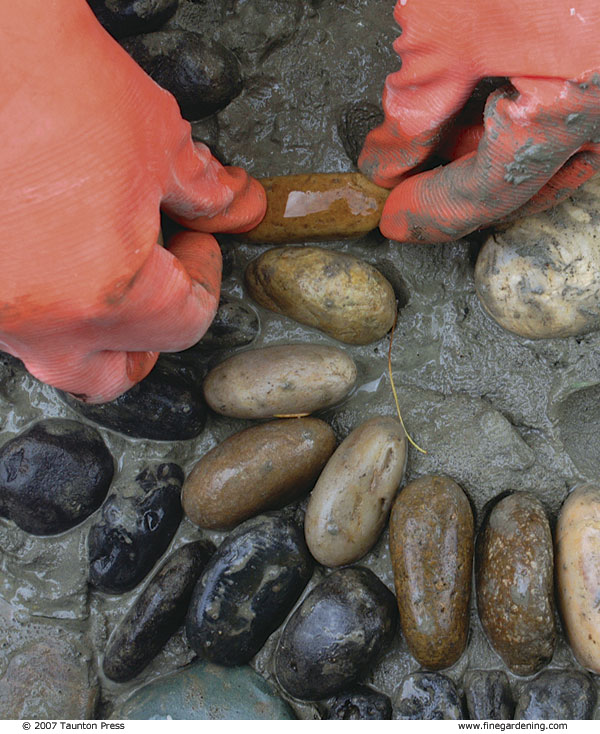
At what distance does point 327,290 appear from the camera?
8.54 ft

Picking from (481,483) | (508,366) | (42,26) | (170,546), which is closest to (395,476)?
(481,483)

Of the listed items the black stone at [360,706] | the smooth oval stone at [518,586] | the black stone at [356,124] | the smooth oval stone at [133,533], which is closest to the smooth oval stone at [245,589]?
the smooth oval stone at [133,533]

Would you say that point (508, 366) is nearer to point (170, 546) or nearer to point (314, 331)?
point (314, 331)

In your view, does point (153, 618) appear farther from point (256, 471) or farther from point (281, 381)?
point (281, 381)

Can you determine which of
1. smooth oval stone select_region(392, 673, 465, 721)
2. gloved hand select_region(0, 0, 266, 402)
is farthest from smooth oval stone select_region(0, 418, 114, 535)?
smooth oval stone select_region(392, 673, 465, 721)

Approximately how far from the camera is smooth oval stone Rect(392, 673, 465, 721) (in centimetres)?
246

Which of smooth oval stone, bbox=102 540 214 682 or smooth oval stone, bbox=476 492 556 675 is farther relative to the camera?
smooth oval stone, bbox=102 540 214 682

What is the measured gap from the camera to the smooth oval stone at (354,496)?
98.6 inches

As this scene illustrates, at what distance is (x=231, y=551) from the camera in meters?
2.48

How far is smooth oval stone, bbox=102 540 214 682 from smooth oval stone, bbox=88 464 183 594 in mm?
87

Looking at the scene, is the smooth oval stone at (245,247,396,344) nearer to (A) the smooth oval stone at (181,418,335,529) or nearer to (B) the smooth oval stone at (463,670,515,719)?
(A) the smooth oval stone at (181,418,335,529)

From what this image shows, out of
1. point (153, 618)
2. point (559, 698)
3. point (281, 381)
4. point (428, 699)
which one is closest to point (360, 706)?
point (428, 699)

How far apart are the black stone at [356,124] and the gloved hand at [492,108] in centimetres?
28

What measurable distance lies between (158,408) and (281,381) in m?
0.48
